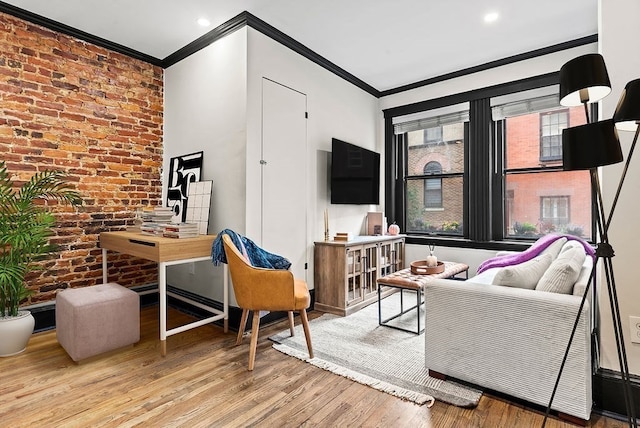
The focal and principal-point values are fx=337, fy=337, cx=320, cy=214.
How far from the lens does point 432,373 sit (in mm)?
2125

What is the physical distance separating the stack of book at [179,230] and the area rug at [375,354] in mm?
1133

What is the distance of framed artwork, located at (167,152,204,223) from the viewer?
340 centimetres

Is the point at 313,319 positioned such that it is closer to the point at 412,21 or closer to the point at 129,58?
the point at 412,21

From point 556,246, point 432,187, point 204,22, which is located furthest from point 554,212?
point 204,22

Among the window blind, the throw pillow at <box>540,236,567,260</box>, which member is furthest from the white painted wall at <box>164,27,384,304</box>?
the throw pillow at <box>540,236,567,260</box>

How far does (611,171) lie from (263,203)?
242 cm

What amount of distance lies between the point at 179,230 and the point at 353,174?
7.01 ft

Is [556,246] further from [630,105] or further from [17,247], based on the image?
[17,247]

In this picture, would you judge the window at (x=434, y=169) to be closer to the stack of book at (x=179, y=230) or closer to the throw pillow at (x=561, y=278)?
the throw pillow at (x=561, y=278)

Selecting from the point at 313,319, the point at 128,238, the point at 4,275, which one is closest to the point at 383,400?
the point at 313,319

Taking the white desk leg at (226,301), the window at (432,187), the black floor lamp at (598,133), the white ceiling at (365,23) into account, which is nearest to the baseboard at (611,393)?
the black floor lamp at (598,133)

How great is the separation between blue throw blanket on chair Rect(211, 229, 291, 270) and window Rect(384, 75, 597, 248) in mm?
2353

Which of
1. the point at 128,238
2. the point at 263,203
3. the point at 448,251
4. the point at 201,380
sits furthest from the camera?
the point at 448,251

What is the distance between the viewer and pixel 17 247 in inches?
98.0
